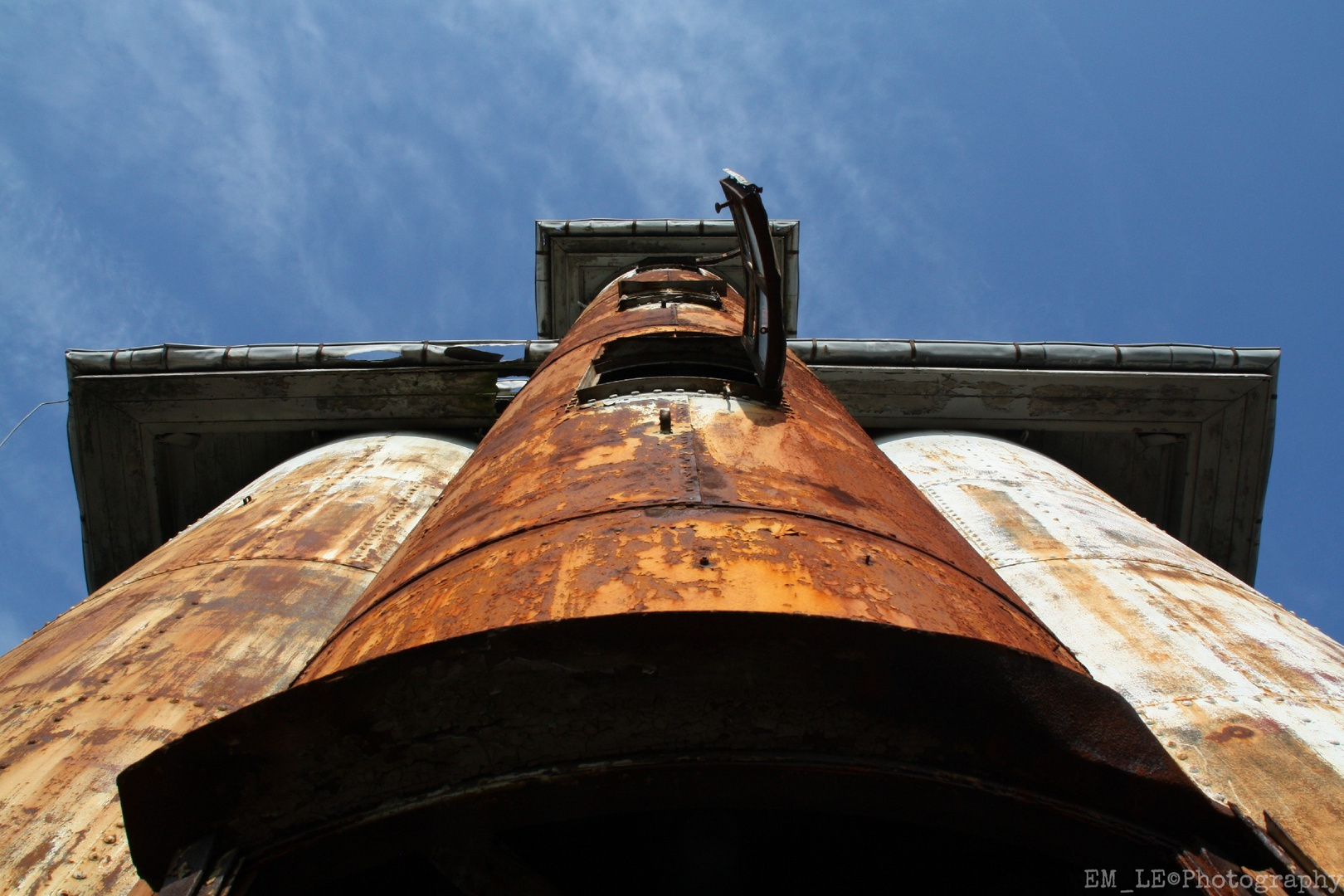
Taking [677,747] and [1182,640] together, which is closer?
[677,747]

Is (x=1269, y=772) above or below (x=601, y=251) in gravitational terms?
below

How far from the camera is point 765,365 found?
419cm

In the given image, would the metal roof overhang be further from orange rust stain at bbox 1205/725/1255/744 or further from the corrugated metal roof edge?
orange rust stain at bbox 1205/725/1255/744

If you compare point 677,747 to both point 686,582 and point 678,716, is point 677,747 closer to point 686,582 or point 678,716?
point 678,716

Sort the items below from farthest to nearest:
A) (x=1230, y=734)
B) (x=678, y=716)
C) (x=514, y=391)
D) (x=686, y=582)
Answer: (x=514, y=391) < (x=1230, y=734) < (x=686, y=582) < (x=678, y=716)

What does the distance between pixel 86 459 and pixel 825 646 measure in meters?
9.23

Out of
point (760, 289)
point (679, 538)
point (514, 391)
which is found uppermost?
point (514, 391)

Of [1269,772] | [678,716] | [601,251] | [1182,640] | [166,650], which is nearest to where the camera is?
[678,716]

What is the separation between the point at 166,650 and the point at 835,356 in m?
6.44

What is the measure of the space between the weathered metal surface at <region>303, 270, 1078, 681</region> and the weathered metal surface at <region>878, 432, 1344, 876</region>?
1642 mm

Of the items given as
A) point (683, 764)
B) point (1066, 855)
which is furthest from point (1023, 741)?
point (683, 764)

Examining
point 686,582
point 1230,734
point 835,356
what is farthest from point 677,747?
point 835,356

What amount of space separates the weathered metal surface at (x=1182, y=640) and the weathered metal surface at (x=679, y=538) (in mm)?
1642

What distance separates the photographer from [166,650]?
186 inches
